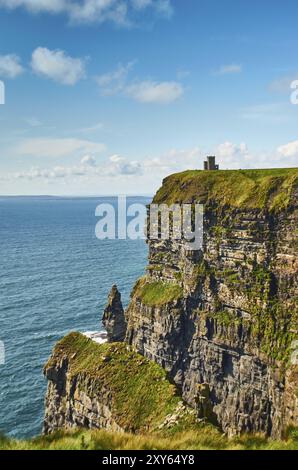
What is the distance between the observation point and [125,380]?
5097cm

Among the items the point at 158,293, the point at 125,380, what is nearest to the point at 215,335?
the point at 158,293

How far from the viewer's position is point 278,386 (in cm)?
5088

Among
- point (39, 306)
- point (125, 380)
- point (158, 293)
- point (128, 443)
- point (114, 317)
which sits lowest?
point (39, 306)

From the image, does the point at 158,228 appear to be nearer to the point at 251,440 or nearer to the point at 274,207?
the point at 274,207

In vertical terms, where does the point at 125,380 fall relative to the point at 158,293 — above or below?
below

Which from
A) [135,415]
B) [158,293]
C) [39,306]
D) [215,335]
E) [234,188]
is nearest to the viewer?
[135,415]

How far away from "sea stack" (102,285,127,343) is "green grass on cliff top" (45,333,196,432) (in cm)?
1199

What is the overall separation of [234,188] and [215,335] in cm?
2277

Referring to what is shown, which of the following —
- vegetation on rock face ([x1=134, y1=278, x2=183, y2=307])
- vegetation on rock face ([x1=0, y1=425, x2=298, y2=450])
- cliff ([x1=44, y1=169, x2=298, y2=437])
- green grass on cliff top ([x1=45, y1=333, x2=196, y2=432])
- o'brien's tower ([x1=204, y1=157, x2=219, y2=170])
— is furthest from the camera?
o'brien's tower ([x1=204, y1=157, x2=219, y2=170])

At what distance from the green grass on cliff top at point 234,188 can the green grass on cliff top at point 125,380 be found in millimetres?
26442

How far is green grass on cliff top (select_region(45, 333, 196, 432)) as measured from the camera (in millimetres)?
43938

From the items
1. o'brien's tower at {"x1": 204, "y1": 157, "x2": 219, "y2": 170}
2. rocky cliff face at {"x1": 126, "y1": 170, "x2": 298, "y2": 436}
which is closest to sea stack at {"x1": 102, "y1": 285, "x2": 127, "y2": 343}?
rocky cliff face at {"x1": 126, "y1": 170, "x2": 298, "y2": 436}

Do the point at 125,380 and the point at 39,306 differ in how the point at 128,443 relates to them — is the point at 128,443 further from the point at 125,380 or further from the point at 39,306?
the point at 39,306

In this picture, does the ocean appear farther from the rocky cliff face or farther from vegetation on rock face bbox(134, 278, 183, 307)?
vegetation on rock face bbox(134, 278, 183, 307)
